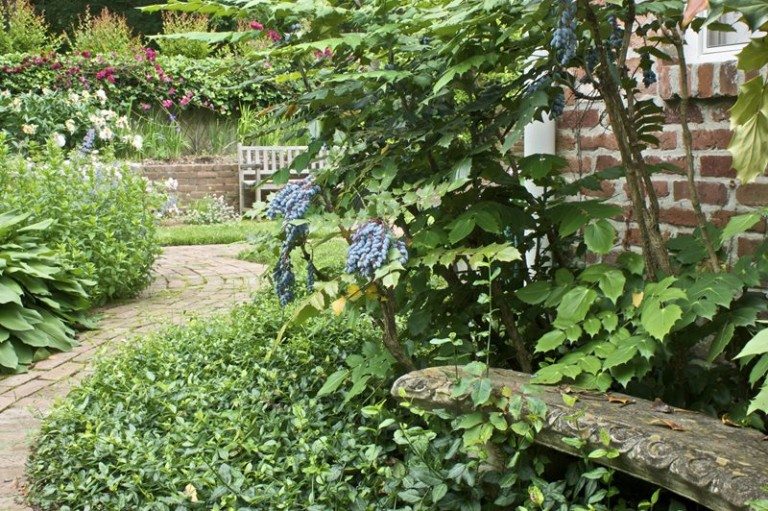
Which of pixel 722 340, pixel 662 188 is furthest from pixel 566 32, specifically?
pixel 662 188

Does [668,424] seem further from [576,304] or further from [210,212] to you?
[210,212]

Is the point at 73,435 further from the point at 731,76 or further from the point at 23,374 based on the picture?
the point at 731,76

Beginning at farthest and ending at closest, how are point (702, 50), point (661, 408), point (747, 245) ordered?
point (702, 50)
point (747, 245)
point (661, 408)

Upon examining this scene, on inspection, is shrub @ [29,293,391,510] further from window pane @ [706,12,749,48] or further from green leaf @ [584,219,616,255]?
window pane @ [706,12,749,48]

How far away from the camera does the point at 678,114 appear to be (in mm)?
3473

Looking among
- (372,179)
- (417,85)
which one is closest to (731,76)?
(417,85)

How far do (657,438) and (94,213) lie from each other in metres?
5.01

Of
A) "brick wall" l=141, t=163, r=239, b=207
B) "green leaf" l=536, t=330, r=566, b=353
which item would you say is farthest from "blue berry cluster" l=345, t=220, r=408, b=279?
"brick wall" l=141, t=163, r=239, b=207

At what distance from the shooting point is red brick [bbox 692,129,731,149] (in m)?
3.32

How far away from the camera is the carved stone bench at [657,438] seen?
6.33 feet

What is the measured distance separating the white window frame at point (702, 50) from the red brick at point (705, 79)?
53mm

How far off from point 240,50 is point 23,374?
13678 millimetres

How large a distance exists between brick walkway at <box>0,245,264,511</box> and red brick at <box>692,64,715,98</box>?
291 cm

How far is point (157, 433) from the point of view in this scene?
11.1 ft
